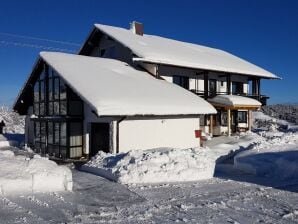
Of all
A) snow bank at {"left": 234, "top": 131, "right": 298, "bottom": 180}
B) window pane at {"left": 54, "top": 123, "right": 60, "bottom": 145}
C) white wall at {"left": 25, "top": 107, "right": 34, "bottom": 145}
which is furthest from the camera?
white wall at {"left": 25, "top": 107, "right": 34, "bottom": 145}

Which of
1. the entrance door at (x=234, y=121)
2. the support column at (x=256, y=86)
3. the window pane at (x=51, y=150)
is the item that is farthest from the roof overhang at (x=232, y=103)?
the window pane at (x=51, y=150)

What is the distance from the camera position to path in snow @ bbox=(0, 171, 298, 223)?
800 centimetres

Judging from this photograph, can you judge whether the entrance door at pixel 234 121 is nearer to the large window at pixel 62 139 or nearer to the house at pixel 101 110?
the house at pixel 101 110

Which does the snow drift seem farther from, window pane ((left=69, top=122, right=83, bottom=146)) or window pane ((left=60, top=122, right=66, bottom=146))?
window pane ((left=60, top=122, right=66, bottom=146))

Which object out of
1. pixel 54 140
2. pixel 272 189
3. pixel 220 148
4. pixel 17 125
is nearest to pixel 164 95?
pixel 220 148

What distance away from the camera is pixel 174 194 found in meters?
10.4

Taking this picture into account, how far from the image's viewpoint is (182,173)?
12.4 metres

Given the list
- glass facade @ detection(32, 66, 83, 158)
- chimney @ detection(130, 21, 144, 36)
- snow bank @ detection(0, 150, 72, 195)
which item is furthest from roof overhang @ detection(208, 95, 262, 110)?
snow bank @ detection(0, 150, 72, 195)

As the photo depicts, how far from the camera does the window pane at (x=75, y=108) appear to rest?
60.2 feet

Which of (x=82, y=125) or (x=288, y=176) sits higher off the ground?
(x=82, y=125)

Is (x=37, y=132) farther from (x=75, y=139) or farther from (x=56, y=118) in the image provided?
(x=75, y=139)

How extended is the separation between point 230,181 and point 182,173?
1.55m

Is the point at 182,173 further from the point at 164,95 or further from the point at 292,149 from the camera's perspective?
the point at 164,95

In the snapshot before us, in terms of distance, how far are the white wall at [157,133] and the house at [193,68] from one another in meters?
5.30
